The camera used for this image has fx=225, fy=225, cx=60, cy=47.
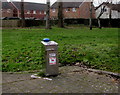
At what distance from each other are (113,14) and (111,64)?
59.7 meters

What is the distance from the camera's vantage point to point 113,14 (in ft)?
210

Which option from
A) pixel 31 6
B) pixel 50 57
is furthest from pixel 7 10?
pixel 50 57

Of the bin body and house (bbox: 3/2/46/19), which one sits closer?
the bin body

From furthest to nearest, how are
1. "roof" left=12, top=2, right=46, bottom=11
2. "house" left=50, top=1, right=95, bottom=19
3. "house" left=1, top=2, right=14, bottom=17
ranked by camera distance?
"roof" left=12, top=2, right=46, bottom=11, "house" left=1, top=2, right=14, bottom=17, "house" left=50, top=1, right=95, bottom=19

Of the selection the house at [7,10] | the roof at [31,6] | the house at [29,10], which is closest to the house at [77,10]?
the house at [29,10]

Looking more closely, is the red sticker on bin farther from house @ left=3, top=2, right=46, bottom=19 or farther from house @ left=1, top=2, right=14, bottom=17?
house @ left=1, top=2, right=14, bottom=17

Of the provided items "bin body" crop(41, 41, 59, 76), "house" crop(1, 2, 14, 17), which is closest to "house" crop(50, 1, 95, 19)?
"house" crop(1, 2, 14, 17)

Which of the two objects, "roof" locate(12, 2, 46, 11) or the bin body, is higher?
"roof" locate(12, 2, 46, 11)

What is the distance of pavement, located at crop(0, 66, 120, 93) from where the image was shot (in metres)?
4.35

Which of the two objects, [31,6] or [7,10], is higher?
[31,6]

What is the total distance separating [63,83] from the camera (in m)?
4.77

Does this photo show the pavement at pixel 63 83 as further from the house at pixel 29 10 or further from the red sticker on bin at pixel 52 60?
the house at pixel 29 10

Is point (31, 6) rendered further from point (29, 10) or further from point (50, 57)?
point (50, 57)

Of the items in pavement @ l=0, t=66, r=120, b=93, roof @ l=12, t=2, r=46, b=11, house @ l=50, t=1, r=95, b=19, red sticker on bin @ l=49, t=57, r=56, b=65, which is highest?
roof @ l=12, t=2, r=46, b=11
